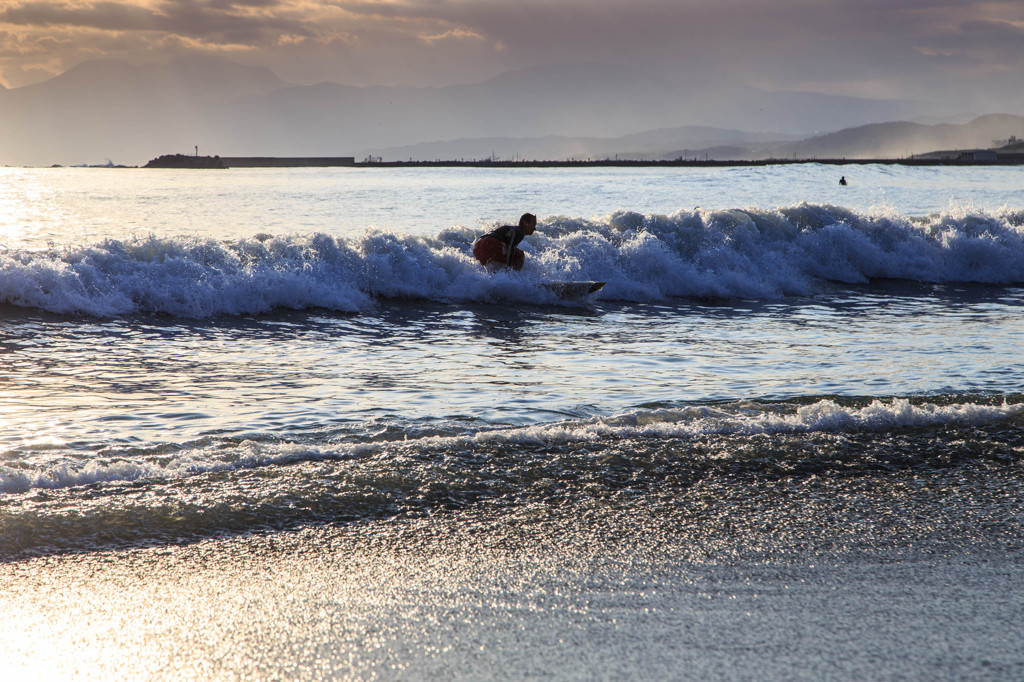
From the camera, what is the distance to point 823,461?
6.36m

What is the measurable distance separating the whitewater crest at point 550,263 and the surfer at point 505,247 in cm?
32

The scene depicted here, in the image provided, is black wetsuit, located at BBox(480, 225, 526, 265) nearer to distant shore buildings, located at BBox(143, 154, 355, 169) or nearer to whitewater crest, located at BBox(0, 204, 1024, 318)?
whitewater crest, located at BBox(0, 204, 1024, 318)

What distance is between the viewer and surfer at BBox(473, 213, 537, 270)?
1798 centimetres

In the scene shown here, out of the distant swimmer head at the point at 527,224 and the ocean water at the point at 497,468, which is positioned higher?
the distant swimmer head at the point at 527,224

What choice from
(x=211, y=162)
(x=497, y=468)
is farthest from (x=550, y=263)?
(x=211, y=162)

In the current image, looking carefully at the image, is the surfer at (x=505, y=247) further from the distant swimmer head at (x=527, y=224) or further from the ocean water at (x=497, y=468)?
the ocean water at (x=497, y=468)

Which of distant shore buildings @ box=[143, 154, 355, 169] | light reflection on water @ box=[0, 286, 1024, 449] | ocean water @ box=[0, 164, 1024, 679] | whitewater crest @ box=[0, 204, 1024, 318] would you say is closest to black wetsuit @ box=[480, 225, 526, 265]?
whitewater crest @ box=[0, 204, 1024, 318]

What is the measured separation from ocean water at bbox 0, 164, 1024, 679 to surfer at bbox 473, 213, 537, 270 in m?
2.03

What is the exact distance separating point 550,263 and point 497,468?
13337 mm

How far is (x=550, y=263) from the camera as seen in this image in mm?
19125

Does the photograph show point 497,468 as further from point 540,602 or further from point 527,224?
point 527,224

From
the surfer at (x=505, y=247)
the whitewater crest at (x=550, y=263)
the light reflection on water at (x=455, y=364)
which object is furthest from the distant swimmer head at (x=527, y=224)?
the light reflection on water at (x=455, y=364)

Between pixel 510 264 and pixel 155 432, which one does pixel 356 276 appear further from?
pixel 155 432

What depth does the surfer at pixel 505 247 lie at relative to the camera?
17984 millimetres
